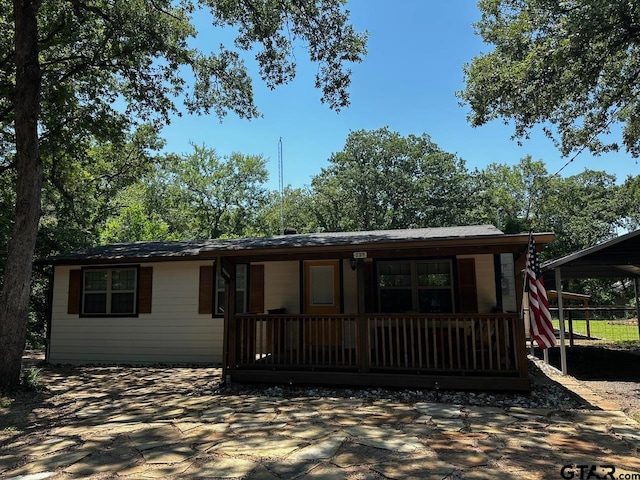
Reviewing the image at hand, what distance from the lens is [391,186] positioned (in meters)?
30.9

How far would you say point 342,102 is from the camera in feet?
36.0

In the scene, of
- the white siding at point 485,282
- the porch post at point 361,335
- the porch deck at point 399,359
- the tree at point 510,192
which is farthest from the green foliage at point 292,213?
the porch post at point 361,335

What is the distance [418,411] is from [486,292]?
392 cm

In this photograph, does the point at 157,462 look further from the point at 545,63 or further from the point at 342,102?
the point at 545,63

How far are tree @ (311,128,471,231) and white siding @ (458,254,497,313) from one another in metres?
21.7

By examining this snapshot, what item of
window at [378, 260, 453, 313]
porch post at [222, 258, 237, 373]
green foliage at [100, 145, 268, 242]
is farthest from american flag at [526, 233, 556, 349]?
green foliage at [100, 145, 268, 242]

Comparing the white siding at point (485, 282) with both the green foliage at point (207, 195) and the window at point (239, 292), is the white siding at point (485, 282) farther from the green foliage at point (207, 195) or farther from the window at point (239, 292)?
the green foliage at point (207, 195)

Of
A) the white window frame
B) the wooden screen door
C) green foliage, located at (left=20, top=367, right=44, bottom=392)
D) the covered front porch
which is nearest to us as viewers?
the covered front porch

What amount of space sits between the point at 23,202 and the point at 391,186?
25.7 metres

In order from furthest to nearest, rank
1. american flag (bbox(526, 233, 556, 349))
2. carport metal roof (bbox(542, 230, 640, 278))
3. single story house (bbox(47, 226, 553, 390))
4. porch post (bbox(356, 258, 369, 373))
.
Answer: carport metal roof (bbox(542, 230, 640, 278)), porch post (bbox(356, 258, 369, 373)), single story house (bbox(47, 226, 553, 390)), american flag (bbox(526, 233, 556, 349))

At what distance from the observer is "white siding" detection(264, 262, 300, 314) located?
9732mm

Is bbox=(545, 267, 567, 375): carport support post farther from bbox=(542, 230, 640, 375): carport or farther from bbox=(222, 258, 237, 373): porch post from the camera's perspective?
bbox=(222, 258, 237, 373): porch post

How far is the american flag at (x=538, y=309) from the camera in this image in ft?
20.9

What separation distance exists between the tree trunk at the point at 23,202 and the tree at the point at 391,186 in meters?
24.5
